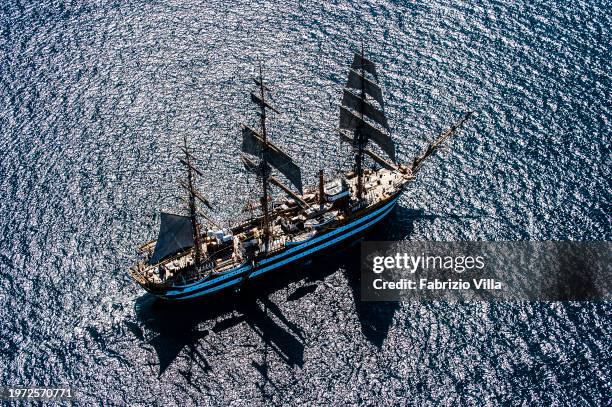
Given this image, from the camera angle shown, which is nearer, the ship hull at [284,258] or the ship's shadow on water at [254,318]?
the ship's shadow on water at [254,318]

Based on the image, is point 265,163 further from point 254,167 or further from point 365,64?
point 365,64

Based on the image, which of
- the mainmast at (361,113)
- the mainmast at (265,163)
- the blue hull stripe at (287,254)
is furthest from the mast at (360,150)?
the mainmast at (265,163)

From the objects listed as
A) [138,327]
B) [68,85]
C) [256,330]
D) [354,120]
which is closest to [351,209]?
[354,120]

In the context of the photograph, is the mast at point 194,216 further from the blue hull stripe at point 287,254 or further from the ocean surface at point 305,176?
the ocean surface at point 305,176

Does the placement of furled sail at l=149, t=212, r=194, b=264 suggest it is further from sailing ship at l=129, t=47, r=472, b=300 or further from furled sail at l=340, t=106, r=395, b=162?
furled sail at l=340, t=106, r=395, b=162

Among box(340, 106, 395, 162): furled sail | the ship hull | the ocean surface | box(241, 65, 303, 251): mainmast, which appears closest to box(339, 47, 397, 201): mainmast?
box(340, 106, 395, 162): furled sail
